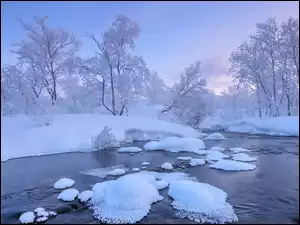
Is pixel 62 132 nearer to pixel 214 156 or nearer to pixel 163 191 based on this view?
pixel 214 156

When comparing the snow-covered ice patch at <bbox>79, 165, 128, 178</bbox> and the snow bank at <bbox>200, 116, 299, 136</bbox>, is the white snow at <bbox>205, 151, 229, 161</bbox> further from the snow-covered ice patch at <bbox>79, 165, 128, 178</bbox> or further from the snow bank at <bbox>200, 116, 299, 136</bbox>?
the snow bank at <bbox>200, 116, 299, 136</bbox>

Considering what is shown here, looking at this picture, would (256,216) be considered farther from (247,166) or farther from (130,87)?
(130,87)

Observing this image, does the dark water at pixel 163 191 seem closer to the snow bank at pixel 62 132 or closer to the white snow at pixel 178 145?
the white snow at pixel 178 145

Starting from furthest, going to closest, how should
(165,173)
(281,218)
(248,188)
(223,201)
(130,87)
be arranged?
(130,87) → (165,173) → (248,188) → (223,201) → (281,218)

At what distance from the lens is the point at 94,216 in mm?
7320

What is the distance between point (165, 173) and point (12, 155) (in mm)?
10479

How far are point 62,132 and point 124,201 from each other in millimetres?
13790

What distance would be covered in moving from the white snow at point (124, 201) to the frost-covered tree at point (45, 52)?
21.0m

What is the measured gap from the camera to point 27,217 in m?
7.21

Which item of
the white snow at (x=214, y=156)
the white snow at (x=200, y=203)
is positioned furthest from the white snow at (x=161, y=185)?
the white snow at (x=214, y=156)

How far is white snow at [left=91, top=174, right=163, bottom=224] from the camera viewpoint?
7258 mm

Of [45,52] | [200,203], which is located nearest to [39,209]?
[200,203]

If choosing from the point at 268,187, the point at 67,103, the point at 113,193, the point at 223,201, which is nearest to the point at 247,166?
the point at 268,187

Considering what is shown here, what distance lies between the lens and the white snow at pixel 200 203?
23.0 ft
